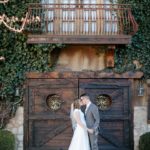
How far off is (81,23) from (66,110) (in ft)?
9.33

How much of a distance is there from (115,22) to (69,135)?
13.0 feet

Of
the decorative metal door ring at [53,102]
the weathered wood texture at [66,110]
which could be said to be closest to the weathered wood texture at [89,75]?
the weathered wood texture at [66,110]

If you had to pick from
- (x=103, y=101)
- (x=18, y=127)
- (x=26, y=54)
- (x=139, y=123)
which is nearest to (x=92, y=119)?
(x=103, y=101)

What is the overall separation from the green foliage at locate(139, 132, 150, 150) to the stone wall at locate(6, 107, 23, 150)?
381 centimetres

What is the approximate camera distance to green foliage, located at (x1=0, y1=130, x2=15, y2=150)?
45.9 ft

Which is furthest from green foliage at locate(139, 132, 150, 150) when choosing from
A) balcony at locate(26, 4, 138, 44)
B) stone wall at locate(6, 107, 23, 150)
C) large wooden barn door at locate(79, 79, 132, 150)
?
stone wall at locate(6, 107, 23, 150)

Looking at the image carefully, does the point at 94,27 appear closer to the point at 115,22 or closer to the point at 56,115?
the point at 115,22

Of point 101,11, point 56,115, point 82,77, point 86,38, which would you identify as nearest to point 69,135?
point 56,115

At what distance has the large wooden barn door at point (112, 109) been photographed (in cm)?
1519

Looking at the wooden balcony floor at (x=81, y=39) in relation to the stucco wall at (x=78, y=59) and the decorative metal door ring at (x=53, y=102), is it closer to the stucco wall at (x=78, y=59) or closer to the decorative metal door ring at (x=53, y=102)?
the stucco wall at (x=78, y=59)

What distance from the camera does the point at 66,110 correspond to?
15.2 meters

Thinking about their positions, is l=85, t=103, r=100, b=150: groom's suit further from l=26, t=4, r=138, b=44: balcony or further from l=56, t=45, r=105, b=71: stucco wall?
l=56, t=45, r=105, b=71: stucco wall

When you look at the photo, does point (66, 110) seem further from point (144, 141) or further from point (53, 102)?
point (144, 141)

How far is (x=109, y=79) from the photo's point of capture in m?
15.3
